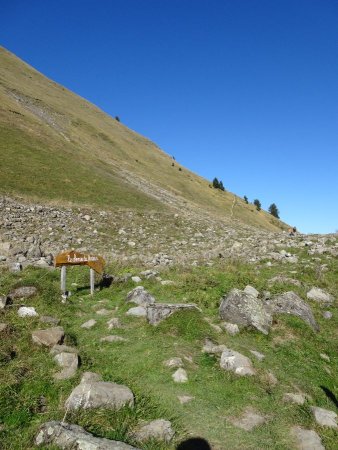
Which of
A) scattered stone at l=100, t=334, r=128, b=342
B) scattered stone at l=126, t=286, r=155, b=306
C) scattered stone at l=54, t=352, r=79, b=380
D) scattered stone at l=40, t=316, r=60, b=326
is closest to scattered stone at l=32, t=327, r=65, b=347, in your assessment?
scattered stone at l=54, t=352, r=79, b=380

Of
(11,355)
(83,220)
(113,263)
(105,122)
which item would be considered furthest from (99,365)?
(105,122)

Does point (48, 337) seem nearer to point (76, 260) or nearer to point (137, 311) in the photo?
point (137, 311)

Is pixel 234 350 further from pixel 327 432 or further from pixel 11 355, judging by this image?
pixel 11 355

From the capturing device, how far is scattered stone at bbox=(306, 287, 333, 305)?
48.1 ft

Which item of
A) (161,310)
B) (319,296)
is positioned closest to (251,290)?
(319,296)

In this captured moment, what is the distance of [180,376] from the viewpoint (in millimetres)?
8602

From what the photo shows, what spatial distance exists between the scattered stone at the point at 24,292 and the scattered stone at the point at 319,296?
10120 mm

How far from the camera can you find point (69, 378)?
8.28 meters

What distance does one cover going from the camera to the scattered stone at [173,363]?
9.00 metres

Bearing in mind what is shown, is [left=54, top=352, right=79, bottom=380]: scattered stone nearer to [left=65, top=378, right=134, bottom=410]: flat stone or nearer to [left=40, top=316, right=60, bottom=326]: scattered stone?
[left=65, top=378, right=134, bottom=410]: flat stone

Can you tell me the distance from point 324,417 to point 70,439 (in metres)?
4.98

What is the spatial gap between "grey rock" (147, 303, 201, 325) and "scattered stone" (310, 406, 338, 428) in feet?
15.5

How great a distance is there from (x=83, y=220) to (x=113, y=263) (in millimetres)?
12134

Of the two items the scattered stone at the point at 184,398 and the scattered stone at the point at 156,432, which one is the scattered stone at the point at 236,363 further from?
the scattered stone at the point at 156,432
